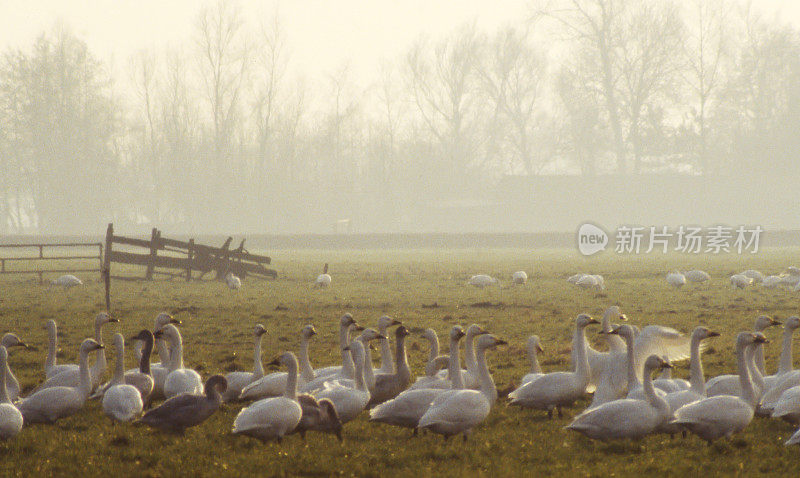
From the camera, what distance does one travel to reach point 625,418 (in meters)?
7.42

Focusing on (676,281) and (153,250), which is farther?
(153,250)

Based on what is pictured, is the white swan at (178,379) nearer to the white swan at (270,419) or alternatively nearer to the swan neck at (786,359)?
the white swan at (270,419)

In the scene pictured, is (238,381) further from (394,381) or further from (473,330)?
(473,330)

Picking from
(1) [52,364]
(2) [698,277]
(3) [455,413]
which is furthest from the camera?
(2) [698,277]

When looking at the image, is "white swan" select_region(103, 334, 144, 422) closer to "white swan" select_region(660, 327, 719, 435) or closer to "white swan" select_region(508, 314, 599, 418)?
"white swan" select_region(508, 314, 599, 418)

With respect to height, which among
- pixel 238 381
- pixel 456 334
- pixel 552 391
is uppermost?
pixel 456 334

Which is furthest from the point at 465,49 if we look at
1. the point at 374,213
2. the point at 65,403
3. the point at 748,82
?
the point at 65,403

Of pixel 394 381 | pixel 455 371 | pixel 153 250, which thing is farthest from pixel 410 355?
pixel 153 250

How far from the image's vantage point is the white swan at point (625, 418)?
24.3 feet

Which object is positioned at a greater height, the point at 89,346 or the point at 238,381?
the point at 89,346

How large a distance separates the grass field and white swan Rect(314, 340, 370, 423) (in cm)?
19

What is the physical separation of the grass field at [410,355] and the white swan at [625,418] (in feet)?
0.62

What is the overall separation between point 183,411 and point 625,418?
366 cm

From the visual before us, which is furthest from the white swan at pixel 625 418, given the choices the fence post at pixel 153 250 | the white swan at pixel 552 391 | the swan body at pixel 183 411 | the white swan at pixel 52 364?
the fence post at pixel 153 250
